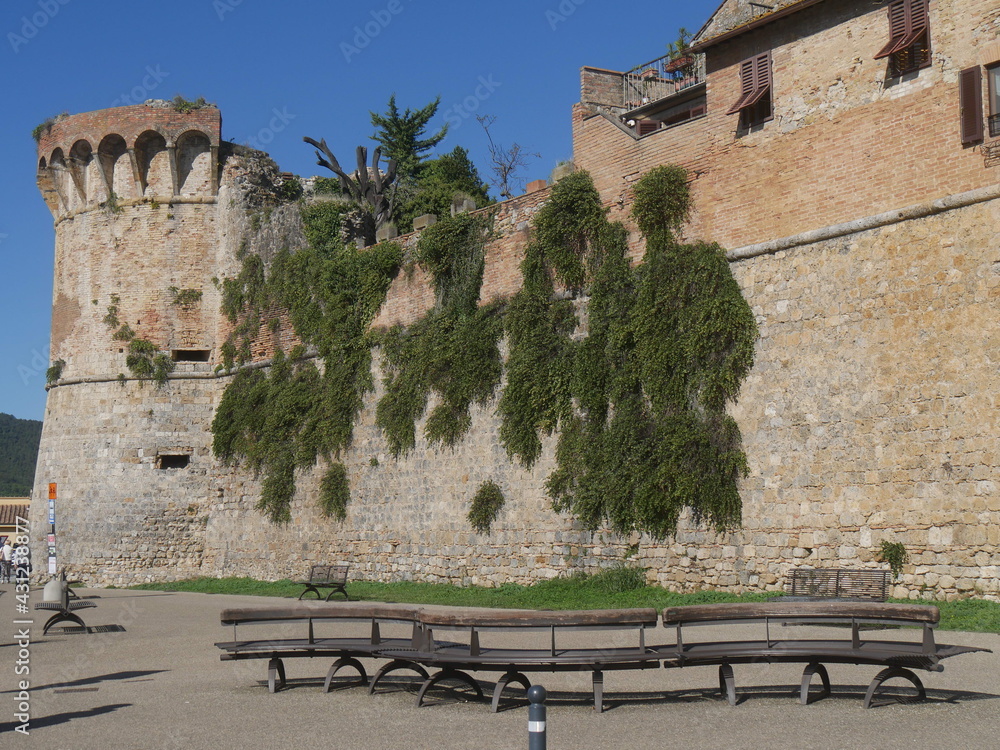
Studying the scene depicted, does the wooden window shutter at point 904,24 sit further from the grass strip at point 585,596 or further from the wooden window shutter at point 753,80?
the grass strip at point 585,596

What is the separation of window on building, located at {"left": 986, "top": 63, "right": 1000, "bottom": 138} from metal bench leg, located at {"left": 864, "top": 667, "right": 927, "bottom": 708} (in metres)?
7.36

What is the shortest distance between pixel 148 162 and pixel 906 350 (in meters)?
19.6

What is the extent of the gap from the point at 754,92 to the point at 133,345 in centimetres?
1620

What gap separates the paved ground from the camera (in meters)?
6.79

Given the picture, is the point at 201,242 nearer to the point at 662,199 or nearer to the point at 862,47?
the point at 662,199

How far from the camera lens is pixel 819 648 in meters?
7.75

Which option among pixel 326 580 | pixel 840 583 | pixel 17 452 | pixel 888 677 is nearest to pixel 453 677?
pixel 888 677

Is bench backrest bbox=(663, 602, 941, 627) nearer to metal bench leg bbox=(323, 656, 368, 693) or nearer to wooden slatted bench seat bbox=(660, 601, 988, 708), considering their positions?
wooden slatted bench seat bbox=(660, 601, 988, 708)

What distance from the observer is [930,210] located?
13.0 metres

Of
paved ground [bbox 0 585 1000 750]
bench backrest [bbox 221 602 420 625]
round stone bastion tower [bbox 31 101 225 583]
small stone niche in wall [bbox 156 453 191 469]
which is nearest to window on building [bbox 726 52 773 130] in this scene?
paved ground [bbox 0 585 1000 750]

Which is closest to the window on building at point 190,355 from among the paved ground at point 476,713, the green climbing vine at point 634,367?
the green climbing vine at point 634,367

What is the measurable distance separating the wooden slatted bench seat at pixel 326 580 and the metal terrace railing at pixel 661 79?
12.6 metres

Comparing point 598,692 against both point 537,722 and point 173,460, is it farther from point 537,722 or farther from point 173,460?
point 173,460

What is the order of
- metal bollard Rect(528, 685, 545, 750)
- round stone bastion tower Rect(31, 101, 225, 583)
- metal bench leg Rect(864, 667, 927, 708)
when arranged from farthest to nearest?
round stone bastion tower Rect(31, 101, 225, 583) → metal bench leg Rect(864, 667, 927, 708) → metal bollard Rect(528, 685, 545, 750)
